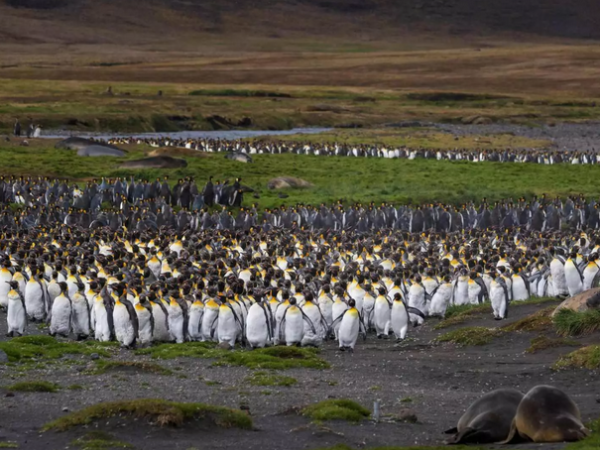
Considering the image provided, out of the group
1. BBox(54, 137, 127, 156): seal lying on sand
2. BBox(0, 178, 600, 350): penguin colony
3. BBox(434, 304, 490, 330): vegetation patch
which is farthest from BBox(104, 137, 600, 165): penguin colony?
BBox(434, 304, 490, 330): vegetation patch

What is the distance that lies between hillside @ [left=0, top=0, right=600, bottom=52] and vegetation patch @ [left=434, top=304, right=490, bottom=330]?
14278cm

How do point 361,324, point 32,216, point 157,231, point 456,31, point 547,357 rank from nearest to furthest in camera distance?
point 547,357 < point 361,324 < point 157,231 < point 32,216 < point 456,31

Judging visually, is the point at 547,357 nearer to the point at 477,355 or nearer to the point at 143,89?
the point at 477,355

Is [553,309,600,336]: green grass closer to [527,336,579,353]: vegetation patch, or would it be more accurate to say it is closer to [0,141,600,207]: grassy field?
[527,336,579,353]: vegetation patch

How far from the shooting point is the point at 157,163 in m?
40.2

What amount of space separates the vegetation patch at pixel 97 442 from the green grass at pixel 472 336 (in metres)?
7.40

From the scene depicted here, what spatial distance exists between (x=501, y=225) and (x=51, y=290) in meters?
15.6

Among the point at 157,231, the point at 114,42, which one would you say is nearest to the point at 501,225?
the point at 157,231

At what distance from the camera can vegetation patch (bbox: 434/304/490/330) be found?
1930cm

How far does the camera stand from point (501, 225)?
3203cm

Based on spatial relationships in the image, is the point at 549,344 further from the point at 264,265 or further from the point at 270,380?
the point at 264,265

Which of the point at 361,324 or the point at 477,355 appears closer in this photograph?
the point at 477,355

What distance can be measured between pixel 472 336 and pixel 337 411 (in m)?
5.65

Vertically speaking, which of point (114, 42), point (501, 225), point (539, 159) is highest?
point (114, 42)
